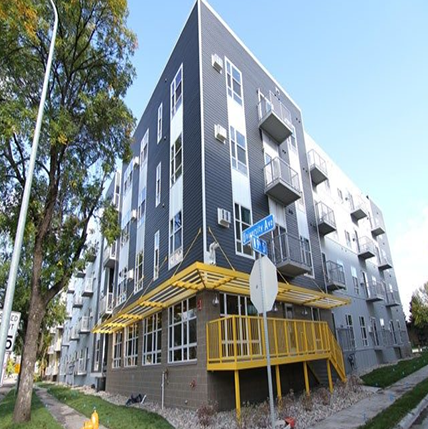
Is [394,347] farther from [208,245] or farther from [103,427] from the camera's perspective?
[103,427]

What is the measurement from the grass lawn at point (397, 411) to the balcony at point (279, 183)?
9187 mm

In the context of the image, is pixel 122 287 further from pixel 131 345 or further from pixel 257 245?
pixel 257 245

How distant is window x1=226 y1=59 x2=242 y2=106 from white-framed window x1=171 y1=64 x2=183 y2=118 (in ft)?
7.82

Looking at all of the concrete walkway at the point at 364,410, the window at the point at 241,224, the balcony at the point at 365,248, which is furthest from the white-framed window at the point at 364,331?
the window at the point at 241,224

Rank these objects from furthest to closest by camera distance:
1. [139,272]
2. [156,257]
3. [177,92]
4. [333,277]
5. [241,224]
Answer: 1. [333,277]
2. [139,272]
3. [177,92]
4. [156,257]
5. [241,224]

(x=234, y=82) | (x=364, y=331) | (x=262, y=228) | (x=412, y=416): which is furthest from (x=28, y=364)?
(x=364, y=331)

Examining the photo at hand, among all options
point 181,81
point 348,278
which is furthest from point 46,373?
point 181,81

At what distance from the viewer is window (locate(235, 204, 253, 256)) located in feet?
43.3

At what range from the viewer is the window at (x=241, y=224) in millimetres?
13211

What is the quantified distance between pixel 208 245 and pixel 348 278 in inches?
607

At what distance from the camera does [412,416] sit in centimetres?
842

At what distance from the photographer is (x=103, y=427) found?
937 cm

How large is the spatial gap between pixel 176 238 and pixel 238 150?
4972 mm

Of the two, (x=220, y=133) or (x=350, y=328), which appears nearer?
(x=220, y=133)
